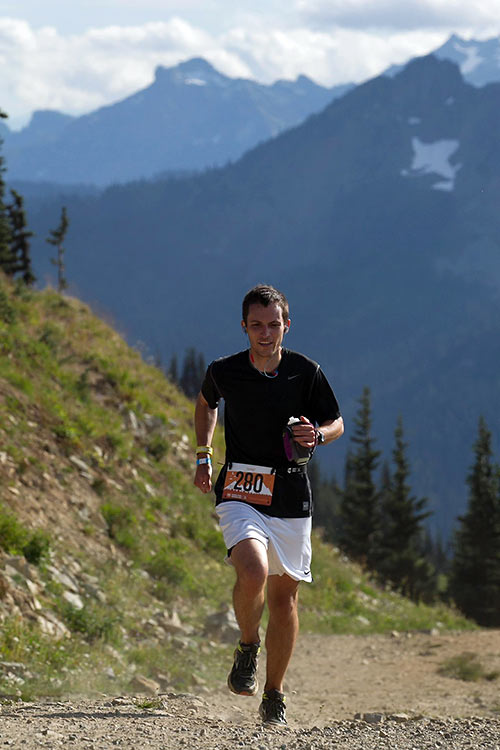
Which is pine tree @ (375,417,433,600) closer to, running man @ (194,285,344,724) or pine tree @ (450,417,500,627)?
pine tree @ (450,417,500,627)

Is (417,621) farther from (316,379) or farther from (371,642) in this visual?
(316,379)

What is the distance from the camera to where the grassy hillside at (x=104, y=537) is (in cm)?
867

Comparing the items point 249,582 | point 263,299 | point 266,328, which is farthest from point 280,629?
point 263,299

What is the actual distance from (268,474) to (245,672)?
122 cm

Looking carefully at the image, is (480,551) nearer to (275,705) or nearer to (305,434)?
(275,705)

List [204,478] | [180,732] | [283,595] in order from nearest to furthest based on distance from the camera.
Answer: [180,732] → [283,595] → [204,478]

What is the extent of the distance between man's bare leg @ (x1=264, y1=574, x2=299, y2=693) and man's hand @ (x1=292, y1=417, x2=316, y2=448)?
37.2 inches

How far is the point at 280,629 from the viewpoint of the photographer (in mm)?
5754

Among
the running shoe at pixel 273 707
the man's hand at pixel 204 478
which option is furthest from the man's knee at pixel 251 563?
the running shoe at pixel 273 707

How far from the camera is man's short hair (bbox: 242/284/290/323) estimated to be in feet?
18.4

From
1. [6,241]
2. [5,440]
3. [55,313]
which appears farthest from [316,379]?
[6,241]

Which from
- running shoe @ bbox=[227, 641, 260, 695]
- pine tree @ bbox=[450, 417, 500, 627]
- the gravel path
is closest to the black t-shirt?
running shoe @ bbox=[227, 641, 260, 695]

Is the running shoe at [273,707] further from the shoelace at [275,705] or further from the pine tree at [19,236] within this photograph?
the pine tree at [19,236]

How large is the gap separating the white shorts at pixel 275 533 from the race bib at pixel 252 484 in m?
0.06
